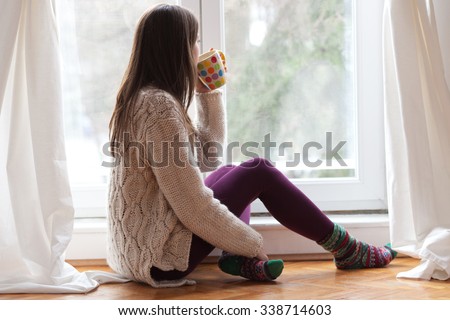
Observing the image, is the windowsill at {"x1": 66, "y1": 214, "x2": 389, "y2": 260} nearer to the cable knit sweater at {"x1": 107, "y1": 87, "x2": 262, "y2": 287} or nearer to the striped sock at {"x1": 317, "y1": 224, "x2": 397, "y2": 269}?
the striped sock at {"x1": 317, "y1": 224, "x2": 397, "y2": 269}

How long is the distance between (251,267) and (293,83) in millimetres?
764

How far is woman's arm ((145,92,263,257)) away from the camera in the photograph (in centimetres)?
175

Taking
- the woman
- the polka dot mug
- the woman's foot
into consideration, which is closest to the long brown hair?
the woman

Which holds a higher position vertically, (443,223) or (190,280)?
(443,223)

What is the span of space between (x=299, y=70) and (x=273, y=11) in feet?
0.73

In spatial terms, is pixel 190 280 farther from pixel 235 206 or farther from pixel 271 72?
pixel 271 72

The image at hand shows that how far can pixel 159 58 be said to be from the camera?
1.82 metres

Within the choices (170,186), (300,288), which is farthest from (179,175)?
(300,288)

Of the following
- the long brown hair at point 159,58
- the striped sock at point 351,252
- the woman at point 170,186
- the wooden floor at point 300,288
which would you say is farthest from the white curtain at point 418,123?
the long brown hair at point 159,58

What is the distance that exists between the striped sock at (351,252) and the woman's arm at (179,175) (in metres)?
0.36

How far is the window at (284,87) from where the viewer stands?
2328mm

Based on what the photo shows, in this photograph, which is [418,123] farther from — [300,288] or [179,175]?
[179,175]

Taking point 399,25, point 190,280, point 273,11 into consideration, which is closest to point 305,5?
point 273,11

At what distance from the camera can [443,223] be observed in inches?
77.2
